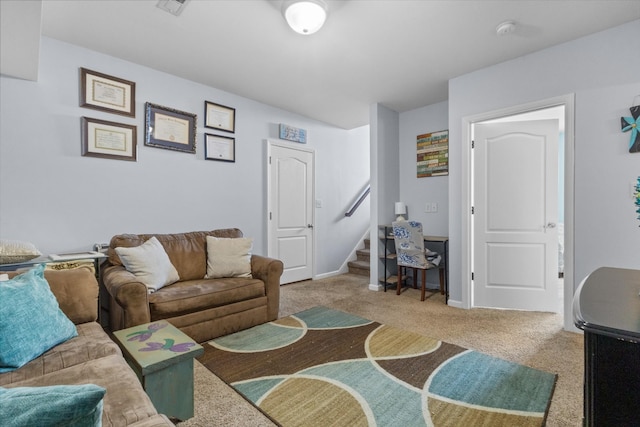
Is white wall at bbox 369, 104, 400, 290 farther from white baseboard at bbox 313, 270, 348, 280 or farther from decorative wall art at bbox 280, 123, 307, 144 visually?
decorative wall art at bbox 280, 123, 307, 144

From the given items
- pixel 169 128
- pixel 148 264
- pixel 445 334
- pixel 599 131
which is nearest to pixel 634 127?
pixel 599 131

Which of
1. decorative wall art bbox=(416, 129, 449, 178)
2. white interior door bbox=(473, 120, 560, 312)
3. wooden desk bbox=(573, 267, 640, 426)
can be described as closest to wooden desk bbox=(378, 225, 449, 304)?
white interior door bbox=(473, 120, 560, 312)

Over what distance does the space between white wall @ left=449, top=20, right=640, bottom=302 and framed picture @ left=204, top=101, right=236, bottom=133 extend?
3095mm

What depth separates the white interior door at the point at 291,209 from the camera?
4121 mm

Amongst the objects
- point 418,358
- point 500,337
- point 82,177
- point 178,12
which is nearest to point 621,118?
point 500,337

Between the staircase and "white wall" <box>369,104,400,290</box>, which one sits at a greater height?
"white wall" <box>369,104,400,290</box>

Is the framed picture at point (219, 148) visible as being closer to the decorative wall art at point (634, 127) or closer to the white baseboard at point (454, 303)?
the white baseboard at point (454, 303)

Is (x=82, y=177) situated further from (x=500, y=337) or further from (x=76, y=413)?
(x=500, y=337)

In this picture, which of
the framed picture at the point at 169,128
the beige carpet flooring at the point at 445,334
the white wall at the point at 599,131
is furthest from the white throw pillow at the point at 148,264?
the white wall at the point at 599,131

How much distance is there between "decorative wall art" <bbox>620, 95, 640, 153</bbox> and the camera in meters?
2.28

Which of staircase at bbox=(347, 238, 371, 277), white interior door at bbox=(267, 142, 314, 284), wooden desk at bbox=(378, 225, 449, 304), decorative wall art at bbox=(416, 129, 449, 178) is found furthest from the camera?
staircase at bbox=(347, 238, 371, 277)

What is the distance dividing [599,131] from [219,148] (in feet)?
11.8

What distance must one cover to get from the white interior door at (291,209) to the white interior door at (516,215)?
2.24m

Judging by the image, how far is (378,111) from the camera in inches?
161
